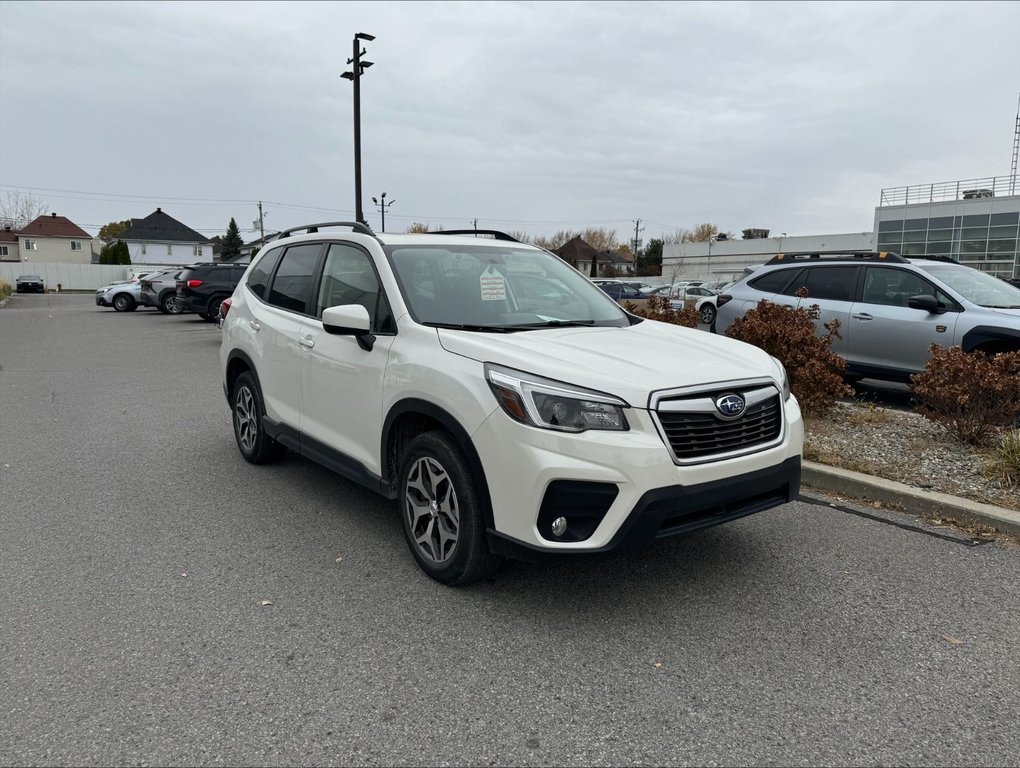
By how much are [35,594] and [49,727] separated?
4.28ft

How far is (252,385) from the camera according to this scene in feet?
18.7

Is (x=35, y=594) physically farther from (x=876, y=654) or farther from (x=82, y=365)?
(x=82, y=365)

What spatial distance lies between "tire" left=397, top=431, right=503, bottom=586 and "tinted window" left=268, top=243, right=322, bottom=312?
1807mm

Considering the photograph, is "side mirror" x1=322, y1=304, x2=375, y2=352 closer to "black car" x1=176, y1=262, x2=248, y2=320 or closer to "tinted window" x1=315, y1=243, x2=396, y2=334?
"tinted window" x1=315, y1=243, x2=396, y2=334

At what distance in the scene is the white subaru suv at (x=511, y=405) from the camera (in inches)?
125

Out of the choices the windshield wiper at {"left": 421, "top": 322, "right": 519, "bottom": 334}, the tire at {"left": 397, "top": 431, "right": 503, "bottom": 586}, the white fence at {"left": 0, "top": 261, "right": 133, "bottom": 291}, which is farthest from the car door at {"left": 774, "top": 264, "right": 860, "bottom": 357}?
the white fence at {"left": 0, "top": 261, "right": 133, "bottom": 291}

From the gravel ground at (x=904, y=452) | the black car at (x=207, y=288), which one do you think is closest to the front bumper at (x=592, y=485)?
the gravel ground at (x=904, y=452)

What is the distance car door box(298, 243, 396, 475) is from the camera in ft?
13.5

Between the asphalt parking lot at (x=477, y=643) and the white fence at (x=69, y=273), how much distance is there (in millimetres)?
64295

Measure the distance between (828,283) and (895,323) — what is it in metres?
1.07

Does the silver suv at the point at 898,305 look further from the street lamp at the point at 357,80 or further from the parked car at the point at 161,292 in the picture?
the parked car at the point at 161,292

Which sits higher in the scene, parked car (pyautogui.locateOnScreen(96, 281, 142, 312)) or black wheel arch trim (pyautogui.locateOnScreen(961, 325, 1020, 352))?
black wheel arch trim (pyautogui.locateOnScreen(961, 325, 1020, 352))

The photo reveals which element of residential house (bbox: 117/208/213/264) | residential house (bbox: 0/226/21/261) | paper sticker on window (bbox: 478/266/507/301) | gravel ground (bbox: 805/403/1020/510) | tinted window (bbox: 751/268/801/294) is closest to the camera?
paper sticker on window (bbox: 478/266/507/301)

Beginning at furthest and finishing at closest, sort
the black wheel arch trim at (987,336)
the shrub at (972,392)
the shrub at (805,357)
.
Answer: the black wheel arch trim at (987,336), the shrub at (805,357), the shrub at (972,392)
